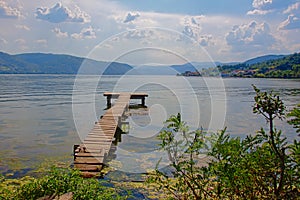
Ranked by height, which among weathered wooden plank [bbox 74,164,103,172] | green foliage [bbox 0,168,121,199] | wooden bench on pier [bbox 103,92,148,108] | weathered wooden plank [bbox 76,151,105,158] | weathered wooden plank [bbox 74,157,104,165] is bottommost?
weathered wooden plank [bbox 74,164,103,172]

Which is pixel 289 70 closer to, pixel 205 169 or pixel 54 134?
pixel 54 134

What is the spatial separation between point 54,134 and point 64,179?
1208 centimetres

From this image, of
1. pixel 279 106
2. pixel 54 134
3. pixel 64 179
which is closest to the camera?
pixel 279 106

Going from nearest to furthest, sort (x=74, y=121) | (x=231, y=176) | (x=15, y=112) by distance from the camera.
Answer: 1. (x=231, y=176)
2. (x=74, y=121)
3. (x=15, y=112)

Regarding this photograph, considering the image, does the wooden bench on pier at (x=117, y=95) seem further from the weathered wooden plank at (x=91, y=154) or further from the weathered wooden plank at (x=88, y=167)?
the weathered wooden plank at (x=88, y=167)

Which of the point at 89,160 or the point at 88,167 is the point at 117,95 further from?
the point at 88,167

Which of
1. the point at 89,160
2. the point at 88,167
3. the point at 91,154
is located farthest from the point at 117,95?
the point at 88,167

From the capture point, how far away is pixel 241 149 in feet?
9.43

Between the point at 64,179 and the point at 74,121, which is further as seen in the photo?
the point at 74,121

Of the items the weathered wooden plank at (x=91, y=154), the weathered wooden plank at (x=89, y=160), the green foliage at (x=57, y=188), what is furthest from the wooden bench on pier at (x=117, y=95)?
the green foliage at (x=57, y=188)

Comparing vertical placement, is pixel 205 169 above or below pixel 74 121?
above

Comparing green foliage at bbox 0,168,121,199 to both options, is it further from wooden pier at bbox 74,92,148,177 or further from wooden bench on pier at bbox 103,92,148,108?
wooden bench on pier at bbox 103,92,148,108

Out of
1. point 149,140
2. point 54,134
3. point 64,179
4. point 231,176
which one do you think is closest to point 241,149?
point 231,176

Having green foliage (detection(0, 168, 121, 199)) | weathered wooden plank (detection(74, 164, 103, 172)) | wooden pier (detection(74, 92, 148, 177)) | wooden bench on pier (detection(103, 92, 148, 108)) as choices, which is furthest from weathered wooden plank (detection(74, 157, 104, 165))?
wooden bench on pier (detection(103, 92, 148, 108))
